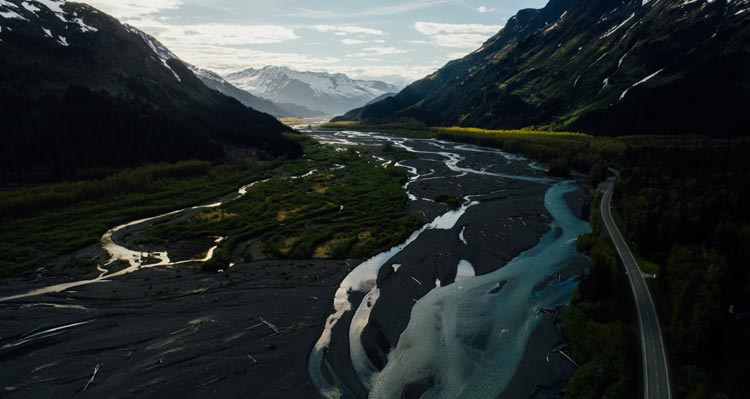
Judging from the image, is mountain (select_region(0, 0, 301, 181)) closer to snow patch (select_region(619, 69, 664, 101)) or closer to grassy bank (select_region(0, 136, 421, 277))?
grassy bank (select_region(0, 136, 421, 277))

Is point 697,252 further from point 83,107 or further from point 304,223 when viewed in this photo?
point 83,107

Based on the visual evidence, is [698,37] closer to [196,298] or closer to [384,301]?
[384,301]

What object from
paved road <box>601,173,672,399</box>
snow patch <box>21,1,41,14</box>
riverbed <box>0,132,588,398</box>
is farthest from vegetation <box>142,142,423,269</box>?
snow patch <box>21,1,41,14</box>

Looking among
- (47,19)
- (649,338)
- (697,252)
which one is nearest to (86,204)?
(649,338)

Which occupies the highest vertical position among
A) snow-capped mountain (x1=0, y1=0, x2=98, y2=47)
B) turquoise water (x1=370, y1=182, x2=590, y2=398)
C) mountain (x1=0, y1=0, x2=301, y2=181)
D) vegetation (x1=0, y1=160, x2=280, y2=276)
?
snow-capped mountain (x1=0, y1=0, x2=98, y2=47)

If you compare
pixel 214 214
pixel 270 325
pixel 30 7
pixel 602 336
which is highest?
pixel 30 7

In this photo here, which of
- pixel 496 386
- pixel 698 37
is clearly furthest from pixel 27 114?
pixel 698 37
